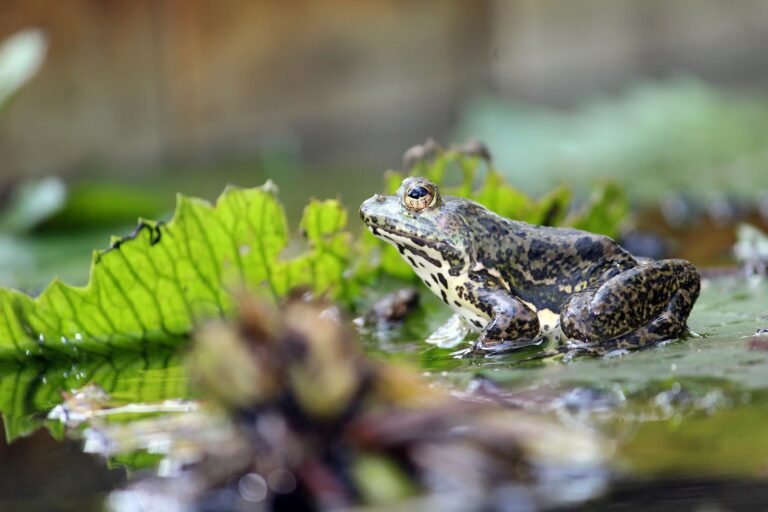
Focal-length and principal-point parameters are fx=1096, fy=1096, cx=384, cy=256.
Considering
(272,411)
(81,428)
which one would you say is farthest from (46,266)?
(272,411)

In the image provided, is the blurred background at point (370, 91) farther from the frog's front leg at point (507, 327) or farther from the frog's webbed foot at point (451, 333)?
the frog's front leg at point (507, 327)

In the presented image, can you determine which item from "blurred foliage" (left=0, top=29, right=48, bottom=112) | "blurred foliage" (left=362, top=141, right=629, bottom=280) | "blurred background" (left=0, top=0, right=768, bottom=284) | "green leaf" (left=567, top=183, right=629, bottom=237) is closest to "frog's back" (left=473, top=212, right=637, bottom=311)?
"blurred foliage" (left=362, top=141, right=629, bottom=280)

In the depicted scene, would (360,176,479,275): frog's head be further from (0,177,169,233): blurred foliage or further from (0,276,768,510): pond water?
(0,177,169,233): blurred foliage

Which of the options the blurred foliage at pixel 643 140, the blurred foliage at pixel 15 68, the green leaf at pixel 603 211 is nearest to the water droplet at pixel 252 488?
the green leaf at pixel 603 211

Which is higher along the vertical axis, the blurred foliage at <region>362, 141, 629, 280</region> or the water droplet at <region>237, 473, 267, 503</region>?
the blurred foliage at <region>362, 141, 629, 280</region>

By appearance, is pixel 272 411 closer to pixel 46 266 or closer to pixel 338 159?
pixel 46 266

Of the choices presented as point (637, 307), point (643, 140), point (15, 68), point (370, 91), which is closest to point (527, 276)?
point (637, 307)

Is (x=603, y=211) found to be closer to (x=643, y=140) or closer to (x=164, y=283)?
(x=164, y=283)
